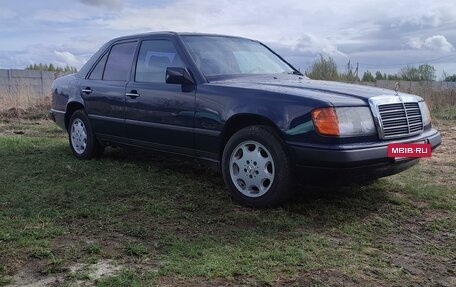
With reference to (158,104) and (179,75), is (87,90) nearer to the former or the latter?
(158,104)

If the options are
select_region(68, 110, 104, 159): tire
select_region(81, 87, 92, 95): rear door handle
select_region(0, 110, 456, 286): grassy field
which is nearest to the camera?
select_region(0, 110, 456, 286): grassy field

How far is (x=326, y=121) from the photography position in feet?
13.5

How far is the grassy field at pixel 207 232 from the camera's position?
322cm

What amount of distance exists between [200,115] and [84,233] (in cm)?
168

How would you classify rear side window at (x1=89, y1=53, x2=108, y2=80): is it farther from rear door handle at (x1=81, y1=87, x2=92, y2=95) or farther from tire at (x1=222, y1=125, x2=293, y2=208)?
tire at (x1=222, y1=125, x2=293, y2=208)

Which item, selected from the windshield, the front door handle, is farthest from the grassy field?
the windshield

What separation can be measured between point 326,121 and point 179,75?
5.53 ft

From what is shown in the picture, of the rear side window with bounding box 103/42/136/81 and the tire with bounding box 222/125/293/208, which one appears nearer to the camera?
the tire with bounding box 222/125/293/208

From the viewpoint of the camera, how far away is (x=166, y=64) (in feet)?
18.3

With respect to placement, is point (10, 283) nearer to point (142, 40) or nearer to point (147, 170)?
point (147, 170)

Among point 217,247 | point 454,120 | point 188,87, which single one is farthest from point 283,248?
point 454,120

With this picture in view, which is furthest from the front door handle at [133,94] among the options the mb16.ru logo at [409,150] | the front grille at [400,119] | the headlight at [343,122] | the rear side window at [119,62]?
the mb16.ru logo at [409,150]

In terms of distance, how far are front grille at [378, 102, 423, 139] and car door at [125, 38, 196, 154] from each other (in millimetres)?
1849

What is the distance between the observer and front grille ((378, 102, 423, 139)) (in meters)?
4.36
